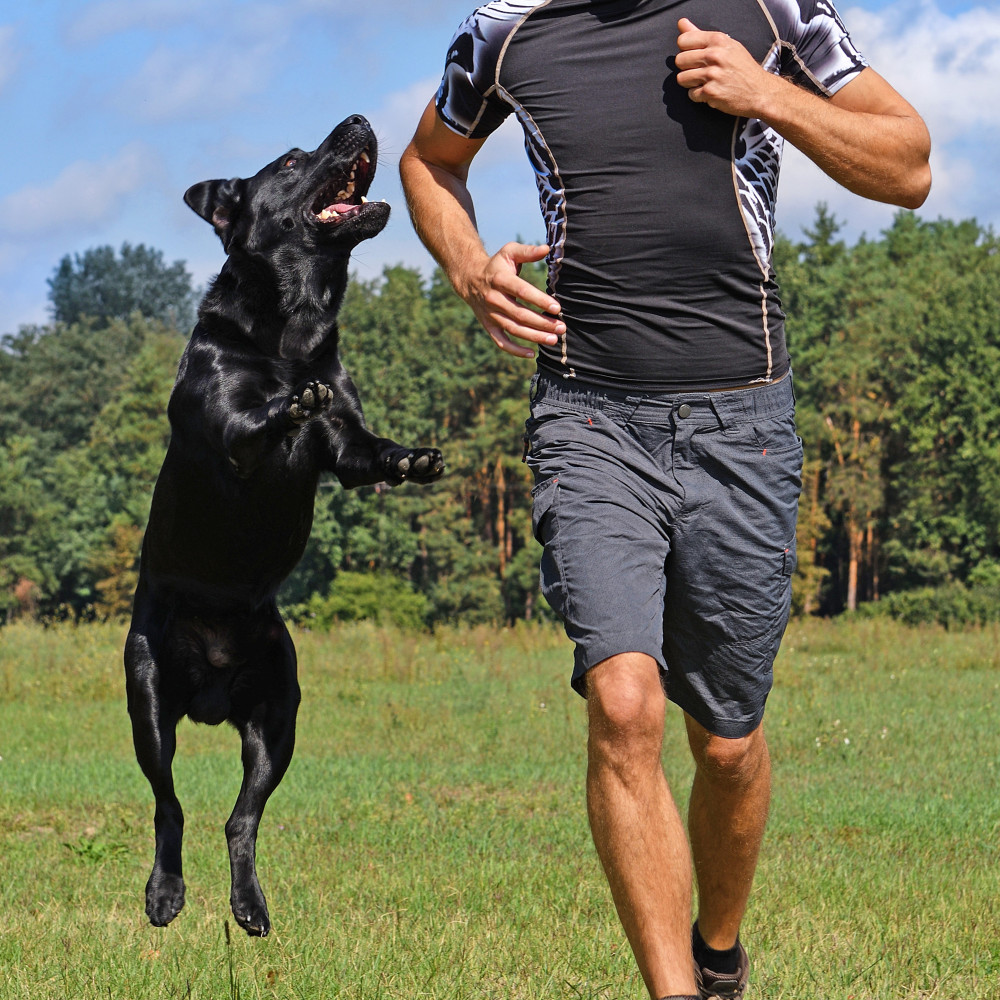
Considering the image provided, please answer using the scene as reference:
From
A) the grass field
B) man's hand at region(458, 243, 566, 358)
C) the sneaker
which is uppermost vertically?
man's hand at region(458, 243, 566, 358)

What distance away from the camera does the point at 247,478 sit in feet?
11.4

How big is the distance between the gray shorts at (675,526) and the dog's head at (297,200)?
905 mm

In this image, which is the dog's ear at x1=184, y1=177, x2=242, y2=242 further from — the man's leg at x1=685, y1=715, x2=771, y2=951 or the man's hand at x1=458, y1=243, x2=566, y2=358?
the man's leg at x1=685, y1=715, x2=771, y2=951

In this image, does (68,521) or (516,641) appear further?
(68,521)

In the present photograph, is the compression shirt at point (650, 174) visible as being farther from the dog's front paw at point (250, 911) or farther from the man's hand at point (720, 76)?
the dog's front paw at point (250, 911)

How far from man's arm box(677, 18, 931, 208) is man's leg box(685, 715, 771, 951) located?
5.05ft

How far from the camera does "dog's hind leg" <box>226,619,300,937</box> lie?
3395 millimetres

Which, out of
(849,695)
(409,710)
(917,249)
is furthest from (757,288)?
(917,249)

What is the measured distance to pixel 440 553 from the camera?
48281 millimetres

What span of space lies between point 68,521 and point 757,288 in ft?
180

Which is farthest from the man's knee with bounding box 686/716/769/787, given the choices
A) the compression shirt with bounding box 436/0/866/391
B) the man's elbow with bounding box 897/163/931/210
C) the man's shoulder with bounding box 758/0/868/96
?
the man's shoulder with bounding box 758/0/868/96

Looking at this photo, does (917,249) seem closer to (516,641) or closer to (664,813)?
(516,641)

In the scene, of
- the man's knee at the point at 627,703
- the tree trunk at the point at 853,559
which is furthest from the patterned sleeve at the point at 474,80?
the tree trunk at the point at 853,559

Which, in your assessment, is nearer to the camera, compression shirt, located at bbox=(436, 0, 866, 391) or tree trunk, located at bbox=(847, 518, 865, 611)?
compression shirt, located at bbox=(436, 0, 866, 391)
